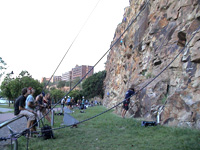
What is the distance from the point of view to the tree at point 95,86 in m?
59.7

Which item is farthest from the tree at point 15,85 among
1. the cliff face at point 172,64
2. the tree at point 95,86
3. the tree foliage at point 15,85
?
the cliff face at point 172,64

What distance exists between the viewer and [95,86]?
199ft

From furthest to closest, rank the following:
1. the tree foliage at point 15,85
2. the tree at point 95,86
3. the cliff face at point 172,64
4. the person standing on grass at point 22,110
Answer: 1. the tree at point 95,86
2. the tree foliage at point 15,85
3. the cliff face at point 172,64
4. the person standing on grass at point 22,110

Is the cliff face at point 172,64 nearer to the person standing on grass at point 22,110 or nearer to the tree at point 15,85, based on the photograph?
the person standing on grass at point 22,110

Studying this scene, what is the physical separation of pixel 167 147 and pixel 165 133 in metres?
1.54

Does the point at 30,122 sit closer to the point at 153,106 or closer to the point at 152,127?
the point at 152,127

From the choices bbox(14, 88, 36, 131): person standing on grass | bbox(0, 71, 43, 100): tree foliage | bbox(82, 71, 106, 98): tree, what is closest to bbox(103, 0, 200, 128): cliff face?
bbox(14, 88, 36, 131): person standing on grass

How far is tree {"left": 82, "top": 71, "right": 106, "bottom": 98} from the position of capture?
5974cm

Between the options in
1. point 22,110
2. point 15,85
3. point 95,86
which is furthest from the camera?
point 95,86

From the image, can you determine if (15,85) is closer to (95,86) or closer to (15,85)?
(15,85)

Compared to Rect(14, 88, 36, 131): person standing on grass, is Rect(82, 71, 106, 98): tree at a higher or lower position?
higher

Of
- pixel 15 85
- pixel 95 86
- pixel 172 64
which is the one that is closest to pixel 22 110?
pixel 172 64

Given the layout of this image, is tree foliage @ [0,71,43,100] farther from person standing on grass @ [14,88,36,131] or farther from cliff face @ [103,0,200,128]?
person standing on grass @ [14,88,36,131]

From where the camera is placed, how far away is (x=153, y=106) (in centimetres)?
962
